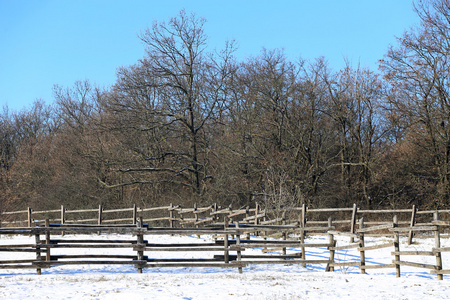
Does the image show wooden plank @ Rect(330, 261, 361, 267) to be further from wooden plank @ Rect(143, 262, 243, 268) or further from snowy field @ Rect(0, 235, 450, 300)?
wooden plank @ Rect(143, 262, 243, 268)

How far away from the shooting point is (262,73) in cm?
3469

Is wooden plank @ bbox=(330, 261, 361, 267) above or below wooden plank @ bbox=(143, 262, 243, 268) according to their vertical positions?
below

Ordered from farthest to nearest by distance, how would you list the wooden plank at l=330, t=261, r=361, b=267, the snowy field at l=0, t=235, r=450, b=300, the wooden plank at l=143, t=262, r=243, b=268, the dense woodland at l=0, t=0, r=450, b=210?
the dense woodland at l=0, t=0, r=450, b=210, the wooden plank at l=330, t=261, r=361, b=267, the wooden plank at l=143, t=262, r=243, b=268, the snowy field at l=0, t=235, r=450, b=300

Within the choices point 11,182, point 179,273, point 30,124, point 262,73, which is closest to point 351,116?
point 262,73

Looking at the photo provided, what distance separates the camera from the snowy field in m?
10.3

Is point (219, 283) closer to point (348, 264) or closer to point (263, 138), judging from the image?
point (348, 264)

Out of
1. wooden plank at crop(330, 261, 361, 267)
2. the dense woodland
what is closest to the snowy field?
wooden plank at crop(330, 261, 361, 267)

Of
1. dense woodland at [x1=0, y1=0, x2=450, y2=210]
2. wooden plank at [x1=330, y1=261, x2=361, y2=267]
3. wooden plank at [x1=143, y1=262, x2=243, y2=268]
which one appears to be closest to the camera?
wooden plank at [x1=143, y1=262, x2=243, y2=268]

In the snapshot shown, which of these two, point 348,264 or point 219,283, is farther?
point 348,264

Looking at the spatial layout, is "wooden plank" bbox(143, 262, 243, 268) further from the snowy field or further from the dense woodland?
the dense woodland

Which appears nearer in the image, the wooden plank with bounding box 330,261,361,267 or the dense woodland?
the wooden plank with bounding box 330,261,361,267

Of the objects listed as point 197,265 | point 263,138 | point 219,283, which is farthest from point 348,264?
point 263,138

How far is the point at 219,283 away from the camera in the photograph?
11.8m

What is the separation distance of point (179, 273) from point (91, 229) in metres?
2.79
